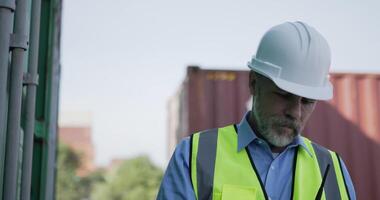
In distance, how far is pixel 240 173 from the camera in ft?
6.73

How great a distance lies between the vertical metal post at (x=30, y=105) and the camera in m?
2.35

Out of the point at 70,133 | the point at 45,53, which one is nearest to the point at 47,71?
the point at 45,53

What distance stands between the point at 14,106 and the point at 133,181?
31835mm

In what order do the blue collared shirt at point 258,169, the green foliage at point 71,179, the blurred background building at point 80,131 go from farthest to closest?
the blurred background building at point 80,131
the green foliage at point 71,179
the blue collared shirt at point 258,169

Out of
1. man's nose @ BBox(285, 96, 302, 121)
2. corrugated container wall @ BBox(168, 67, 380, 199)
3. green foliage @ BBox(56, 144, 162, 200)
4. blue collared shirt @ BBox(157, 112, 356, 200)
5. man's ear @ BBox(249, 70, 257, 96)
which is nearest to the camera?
blue collared shirt @ BBox(157, 112, 356, 200)

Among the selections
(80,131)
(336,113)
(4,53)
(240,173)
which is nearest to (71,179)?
(80,131)

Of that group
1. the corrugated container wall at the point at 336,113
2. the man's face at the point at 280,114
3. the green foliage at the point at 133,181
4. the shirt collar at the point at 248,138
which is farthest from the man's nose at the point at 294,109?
the green foliage at the point at 133,181

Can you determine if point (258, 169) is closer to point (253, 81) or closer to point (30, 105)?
point (253, 81)

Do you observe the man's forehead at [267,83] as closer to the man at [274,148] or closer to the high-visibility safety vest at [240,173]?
the man at [274,148]

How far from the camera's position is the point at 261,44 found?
2.37 metres

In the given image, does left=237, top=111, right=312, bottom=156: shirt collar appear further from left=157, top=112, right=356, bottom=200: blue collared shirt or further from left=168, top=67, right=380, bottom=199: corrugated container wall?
left=168, top=67, right=380, bottom=199: corrugated container wall

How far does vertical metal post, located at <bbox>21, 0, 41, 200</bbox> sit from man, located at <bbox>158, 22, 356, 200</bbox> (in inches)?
26.7

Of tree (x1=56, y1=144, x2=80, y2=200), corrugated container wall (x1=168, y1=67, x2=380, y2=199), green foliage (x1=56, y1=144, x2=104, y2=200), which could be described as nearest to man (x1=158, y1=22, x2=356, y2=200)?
corrugated container wall (x1=168, y1=67, x2=380, y2=199)

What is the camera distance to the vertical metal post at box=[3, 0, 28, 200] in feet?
6.93
